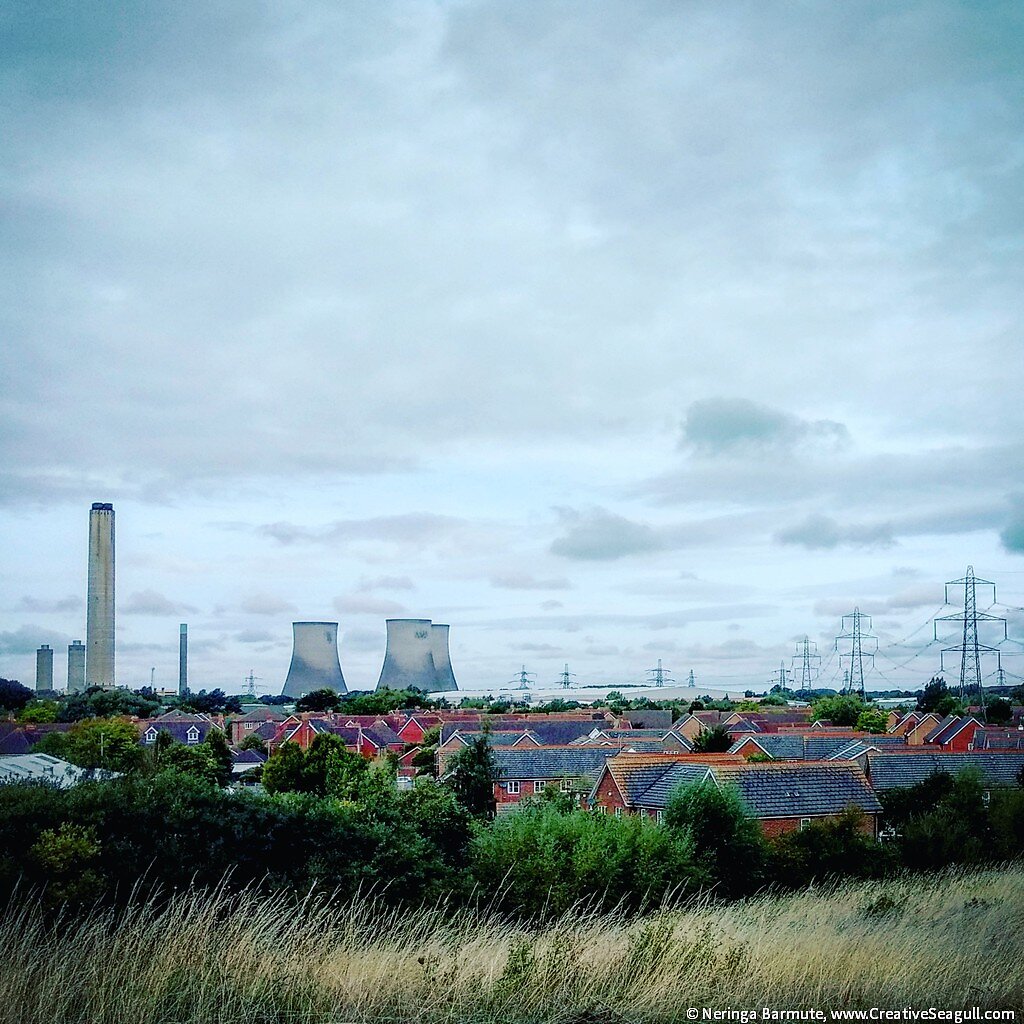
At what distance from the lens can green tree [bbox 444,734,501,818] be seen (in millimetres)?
28094

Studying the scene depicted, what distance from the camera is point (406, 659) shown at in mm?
86688

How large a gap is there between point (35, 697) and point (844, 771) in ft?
218

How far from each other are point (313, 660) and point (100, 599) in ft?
71.9

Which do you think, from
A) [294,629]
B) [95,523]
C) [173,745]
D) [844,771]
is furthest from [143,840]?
[95,523]

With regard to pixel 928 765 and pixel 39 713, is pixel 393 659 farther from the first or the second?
pixel 928 765

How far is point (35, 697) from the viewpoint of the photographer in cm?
7738

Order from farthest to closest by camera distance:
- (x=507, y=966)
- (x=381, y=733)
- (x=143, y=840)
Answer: (x=381, y=733) → (x=143, y=840) → (x=507, y=966)

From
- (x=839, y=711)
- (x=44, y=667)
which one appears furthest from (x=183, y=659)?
(x=839, y=711)

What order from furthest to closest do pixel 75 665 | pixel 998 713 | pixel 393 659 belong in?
pixel 75 665, pixel 393 659, pixel 998 713

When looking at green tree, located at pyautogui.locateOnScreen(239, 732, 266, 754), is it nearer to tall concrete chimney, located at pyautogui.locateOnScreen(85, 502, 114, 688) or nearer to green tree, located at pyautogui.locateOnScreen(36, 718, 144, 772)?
green tree, located at pyautogui.locateOnScreen(36, 718, 144, 772)

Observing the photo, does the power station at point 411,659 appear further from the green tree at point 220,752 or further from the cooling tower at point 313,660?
the green tree at point 220,752

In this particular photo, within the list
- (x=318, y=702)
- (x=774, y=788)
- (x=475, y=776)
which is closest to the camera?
(x=475, y=776)

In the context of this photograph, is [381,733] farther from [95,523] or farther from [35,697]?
[95,523]

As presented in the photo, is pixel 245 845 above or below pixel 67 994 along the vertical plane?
below
